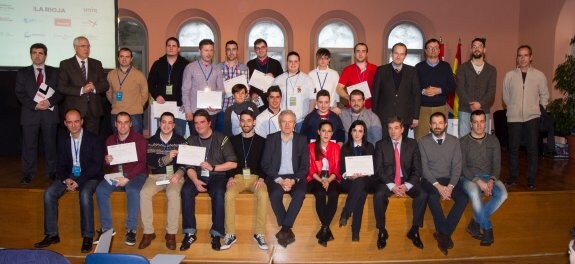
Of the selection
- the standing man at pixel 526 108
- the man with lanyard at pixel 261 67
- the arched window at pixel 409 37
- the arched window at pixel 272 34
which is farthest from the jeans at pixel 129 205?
the arched window at pixel 409 37

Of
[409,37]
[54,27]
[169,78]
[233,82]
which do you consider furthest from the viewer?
[409,37]

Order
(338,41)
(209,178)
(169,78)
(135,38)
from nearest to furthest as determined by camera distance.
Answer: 1. (209,178)
2. (169,78)
3. (135,38)
4. (338,41)

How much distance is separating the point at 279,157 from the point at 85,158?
192 cm

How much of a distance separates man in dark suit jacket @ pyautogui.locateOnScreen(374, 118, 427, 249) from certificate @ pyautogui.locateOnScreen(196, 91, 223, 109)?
1.87 metres

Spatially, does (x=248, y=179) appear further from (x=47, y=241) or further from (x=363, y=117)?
(x=47, y=241)

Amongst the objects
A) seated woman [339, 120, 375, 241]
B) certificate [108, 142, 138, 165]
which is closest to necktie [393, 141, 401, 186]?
seated woman [339, 120, 375, 241]

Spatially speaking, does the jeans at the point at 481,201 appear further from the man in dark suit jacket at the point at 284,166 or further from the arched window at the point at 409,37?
the arched window at the point at 409,37

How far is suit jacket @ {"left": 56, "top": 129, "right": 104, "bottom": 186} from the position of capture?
195 inches

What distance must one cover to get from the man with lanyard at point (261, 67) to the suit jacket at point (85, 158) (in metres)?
1.92

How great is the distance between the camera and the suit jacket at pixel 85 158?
4.95m

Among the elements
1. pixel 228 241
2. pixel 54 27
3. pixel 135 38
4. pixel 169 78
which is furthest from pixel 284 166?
pixel 135 38

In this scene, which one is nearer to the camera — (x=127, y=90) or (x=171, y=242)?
(x=171, y=242)

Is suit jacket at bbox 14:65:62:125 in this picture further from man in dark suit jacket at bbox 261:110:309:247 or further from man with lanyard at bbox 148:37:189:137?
man in dark suit jacket at bbox 261:110:309:247

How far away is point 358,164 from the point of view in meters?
4.86
